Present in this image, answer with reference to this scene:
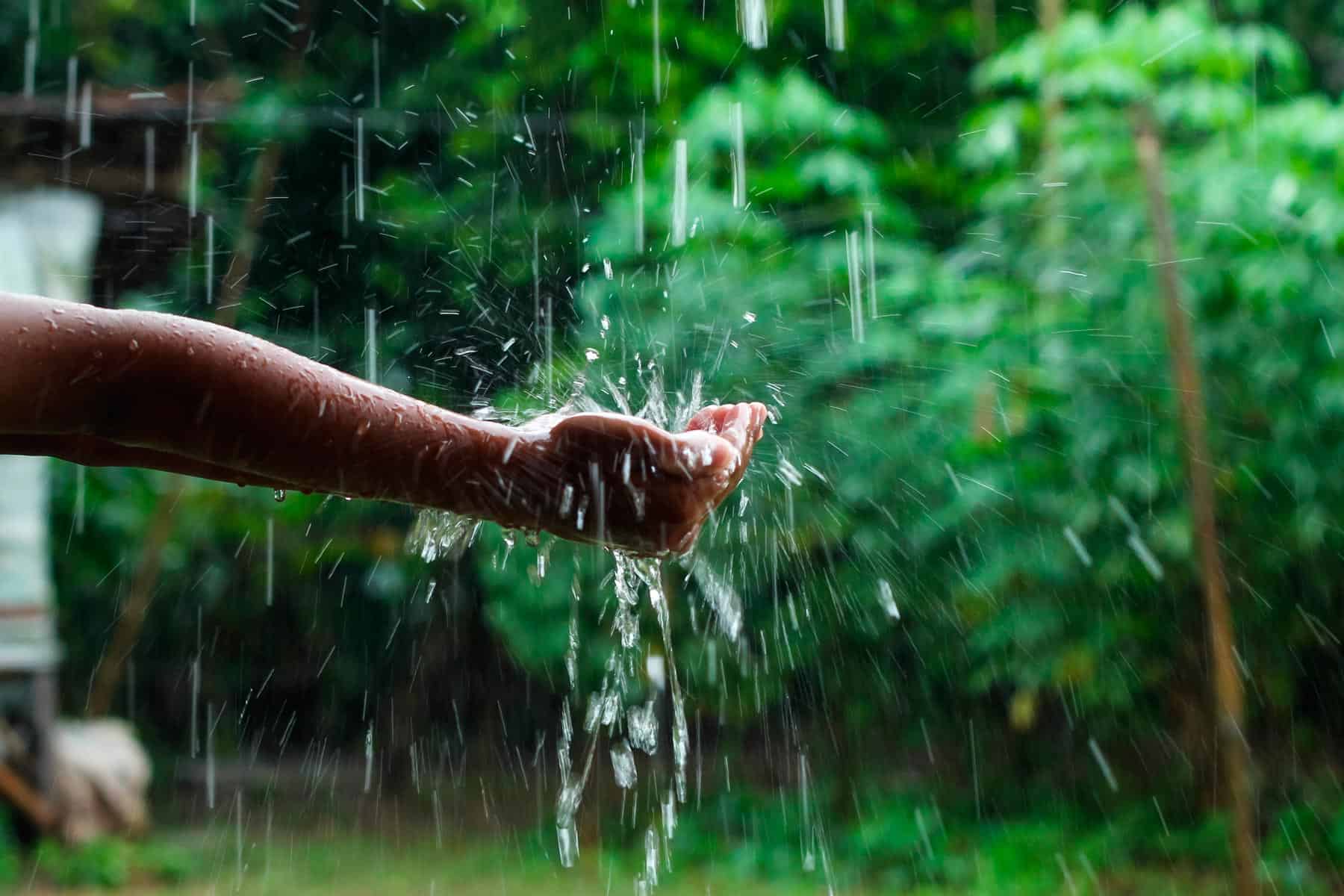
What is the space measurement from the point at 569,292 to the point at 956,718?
214 cm

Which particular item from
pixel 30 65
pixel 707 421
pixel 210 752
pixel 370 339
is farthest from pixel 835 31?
pixel 210 752

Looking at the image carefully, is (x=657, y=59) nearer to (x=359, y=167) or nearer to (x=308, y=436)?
(x=359, y=167)

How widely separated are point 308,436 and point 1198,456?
123 inches

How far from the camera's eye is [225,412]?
1248mm

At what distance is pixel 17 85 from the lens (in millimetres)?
5824

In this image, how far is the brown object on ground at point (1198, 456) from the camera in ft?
12.4

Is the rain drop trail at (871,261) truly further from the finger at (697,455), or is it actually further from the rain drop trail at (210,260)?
the finger at (697,455)

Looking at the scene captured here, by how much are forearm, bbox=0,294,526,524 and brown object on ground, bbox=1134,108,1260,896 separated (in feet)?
9.64

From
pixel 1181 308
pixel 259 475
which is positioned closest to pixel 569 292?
pixel 1181 308

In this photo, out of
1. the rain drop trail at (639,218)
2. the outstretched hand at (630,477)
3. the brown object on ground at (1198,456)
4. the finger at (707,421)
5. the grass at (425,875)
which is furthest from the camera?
the grass at (425,875)

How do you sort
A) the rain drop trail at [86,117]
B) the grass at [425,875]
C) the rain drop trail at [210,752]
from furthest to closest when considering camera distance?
the rain drop trail at [210,752] < the rain drop trail at [86,117] < the grass at [425,875]

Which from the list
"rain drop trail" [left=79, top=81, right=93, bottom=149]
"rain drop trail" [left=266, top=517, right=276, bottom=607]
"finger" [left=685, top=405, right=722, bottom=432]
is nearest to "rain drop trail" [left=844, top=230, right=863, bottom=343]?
"finger" [left=685, top=405, right=722, bottom=432]

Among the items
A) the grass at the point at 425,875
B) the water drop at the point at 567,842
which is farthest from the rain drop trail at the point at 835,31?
the water drop at the point at 567,842

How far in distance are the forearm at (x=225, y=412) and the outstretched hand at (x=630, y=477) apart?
60mm
